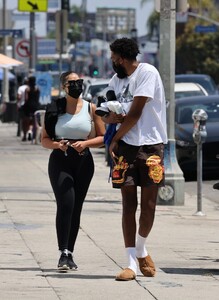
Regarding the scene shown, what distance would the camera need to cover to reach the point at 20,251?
11969 millimetres

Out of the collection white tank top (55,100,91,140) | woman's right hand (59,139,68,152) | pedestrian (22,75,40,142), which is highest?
white tank top (55,100,91,140)

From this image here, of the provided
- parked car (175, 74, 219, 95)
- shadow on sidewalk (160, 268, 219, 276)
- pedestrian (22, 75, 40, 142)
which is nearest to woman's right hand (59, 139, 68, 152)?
shadow on sidewalk (160, 268, 219, 276)

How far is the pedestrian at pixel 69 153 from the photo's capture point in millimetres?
10828

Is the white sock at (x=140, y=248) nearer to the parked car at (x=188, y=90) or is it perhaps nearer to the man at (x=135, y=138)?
the man at (x=135, y=138)

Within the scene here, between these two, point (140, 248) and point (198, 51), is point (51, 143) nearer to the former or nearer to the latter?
point (140, 248)

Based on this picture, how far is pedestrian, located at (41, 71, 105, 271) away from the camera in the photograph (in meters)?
10.8

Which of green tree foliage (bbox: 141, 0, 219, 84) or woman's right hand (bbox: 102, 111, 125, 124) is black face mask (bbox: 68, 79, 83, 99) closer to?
woman's right hand (bbox: 102, 111, 125, 124)

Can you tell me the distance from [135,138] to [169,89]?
6708 mm

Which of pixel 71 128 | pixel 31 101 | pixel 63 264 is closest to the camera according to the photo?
pixel 63 264

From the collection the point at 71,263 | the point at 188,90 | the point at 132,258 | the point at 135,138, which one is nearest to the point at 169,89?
the point at 71,263

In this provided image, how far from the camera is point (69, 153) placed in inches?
429

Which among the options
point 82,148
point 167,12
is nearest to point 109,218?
point 167,12

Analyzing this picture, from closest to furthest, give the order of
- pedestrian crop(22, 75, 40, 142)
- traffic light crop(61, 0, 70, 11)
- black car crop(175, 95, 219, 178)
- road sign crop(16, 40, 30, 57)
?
black car crop(175, 95, 219, 178)
pedestrian crop(22, 75, 40, 142)
traffic light crop(61, 0, 70, 11)
road sign crop(16, 40, 30, 57)

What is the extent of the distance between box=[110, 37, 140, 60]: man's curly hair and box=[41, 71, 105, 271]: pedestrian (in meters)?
0.73
